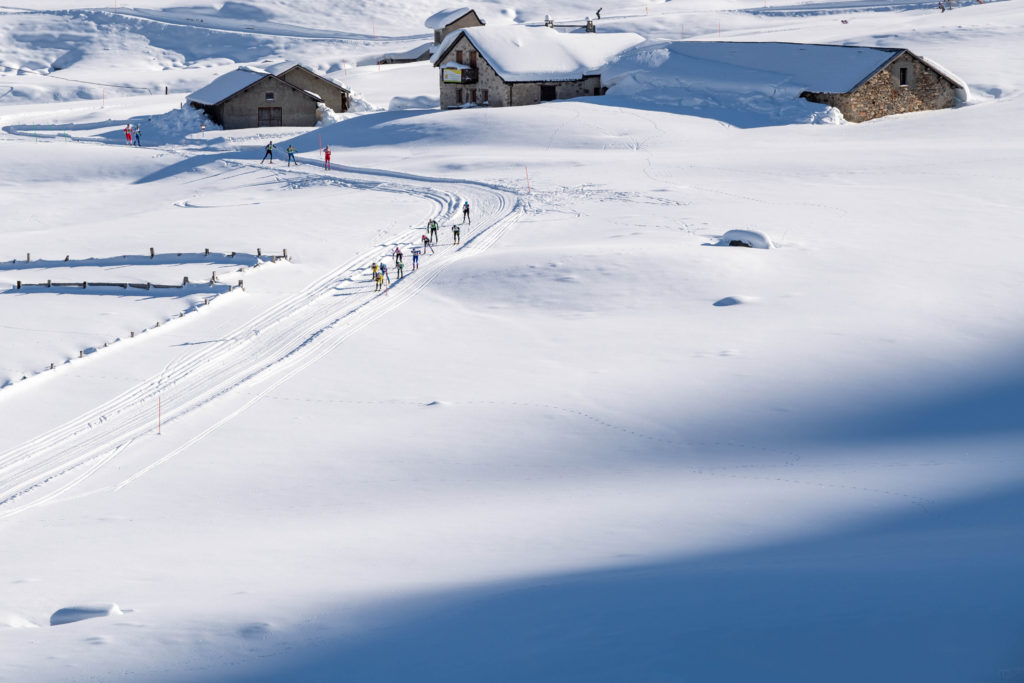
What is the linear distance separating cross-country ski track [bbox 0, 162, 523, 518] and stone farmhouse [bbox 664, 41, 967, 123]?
25938 millimetres

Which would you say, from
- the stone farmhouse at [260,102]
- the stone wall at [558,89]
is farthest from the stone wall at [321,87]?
the stone wall at [558,89]

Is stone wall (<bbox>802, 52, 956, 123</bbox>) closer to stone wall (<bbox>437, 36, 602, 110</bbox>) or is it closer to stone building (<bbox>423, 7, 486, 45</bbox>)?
stone wall (<bbox>437, 36, 602, 110</bbox>)

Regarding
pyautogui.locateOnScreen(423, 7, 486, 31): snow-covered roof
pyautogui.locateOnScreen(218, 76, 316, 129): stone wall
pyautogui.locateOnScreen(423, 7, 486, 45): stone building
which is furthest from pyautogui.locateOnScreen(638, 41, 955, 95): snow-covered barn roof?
pyautogui.locateOnScreen(423, 7, 486, 31): snow-covered roof

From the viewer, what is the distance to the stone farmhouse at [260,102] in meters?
70.1

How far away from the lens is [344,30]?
393ft

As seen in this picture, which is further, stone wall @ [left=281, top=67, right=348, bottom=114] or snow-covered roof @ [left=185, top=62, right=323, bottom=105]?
stone wall @ [left=281, top=67, right=348, bottom=114]

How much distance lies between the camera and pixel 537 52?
71812 millimetres

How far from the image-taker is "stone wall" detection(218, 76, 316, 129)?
70.2m

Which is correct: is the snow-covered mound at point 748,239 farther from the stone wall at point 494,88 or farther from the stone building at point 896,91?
the stone wall at point 494,88

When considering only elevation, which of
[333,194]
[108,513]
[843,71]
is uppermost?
[843,71]

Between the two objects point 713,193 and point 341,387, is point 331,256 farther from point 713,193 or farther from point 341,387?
point 713,193

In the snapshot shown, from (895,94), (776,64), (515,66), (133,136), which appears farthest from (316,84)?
(895,94)

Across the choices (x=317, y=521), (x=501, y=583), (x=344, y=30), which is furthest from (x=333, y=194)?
(x=344, y=30)

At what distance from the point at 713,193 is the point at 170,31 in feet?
283
